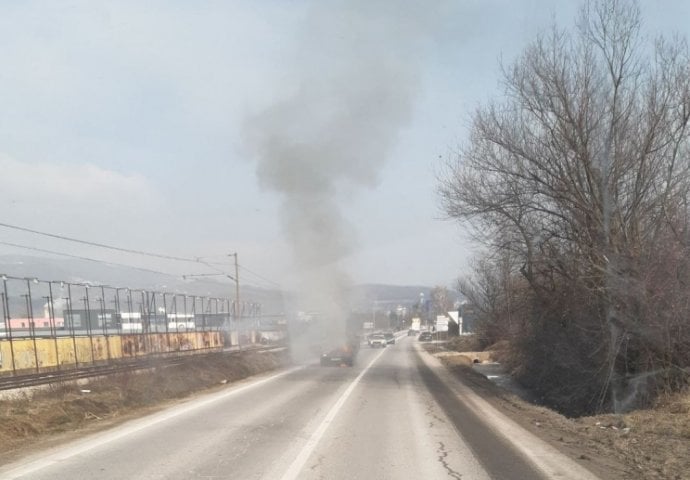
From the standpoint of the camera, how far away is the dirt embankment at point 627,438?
25.2ft

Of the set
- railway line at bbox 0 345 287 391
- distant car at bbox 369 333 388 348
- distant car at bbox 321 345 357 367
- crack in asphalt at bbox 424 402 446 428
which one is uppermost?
railway line at bbox 0 345 287 391

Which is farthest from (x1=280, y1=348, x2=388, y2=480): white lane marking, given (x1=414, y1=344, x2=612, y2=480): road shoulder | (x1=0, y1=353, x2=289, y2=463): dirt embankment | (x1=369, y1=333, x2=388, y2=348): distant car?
(x1=369, y1=333, x2=388, y2=348): distant car

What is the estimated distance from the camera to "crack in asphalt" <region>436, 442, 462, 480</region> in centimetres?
701

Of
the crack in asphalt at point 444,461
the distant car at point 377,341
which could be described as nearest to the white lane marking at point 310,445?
the crack in asphalt at point 444,461

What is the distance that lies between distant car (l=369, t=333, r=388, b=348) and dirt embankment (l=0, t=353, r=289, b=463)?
131 feet

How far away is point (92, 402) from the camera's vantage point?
14805 mm

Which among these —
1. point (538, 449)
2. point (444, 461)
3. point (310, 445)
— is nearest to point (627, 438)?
point (538, 449)

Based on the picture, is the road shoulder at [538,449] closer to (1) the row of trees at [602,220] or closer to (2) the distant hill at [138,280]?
(1) the row of trees at [602,220]

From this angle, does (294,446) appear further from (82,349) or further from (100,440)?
(82,349)

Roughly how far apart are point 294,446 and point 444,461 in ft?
6.82

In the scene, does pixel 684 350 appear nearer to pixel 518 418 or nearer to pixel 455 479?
pixel 518 418

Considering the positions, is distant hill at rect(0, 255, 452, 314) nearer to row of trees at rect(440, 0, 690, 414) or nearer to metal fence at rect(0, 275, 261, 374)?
metal fence at rect(0, 275, 261, 374)

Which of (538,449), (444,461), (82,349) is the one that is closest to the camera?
(444,461)

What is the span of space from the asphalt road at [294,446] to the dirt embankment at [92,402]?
102 centimetres
